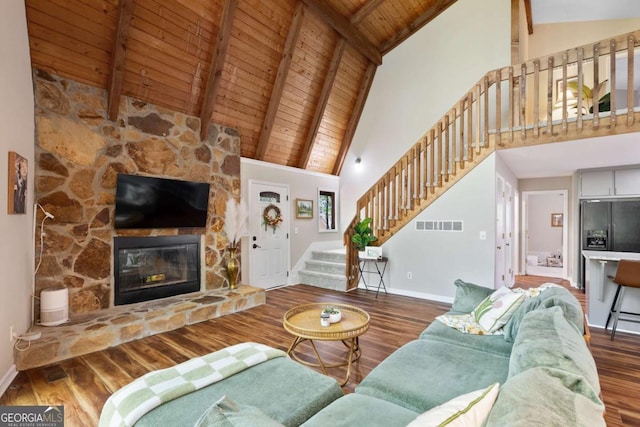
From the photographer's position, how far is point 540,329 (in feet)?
5.07

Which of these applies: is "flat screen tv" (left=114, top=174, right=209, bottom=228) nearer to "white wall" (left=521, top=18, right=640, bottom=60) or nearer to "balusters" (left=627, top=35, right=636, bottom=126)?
"balusters" (left=627, top=35, right=636, bottom=126)

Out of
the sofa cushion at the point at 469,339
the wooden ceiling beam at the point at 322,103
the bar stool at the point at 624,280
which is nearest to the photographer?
the sofa cushion at the point at 469,339

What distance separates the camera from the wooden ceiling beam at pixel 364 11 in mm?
5684

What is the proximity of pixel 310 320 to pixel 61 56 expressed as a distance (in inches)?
162

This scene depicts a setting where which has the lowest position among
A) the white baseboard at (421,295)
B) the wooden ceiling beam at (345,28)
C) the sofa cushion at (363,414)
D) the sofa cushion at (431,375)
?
the white baseboard at (421,295)

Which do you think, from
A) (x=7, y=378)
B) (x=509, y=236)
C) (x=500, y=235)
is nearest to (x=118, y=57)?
(x=7, y=378)

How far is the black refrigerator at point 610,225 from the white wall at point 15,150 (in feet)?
→ 27.7

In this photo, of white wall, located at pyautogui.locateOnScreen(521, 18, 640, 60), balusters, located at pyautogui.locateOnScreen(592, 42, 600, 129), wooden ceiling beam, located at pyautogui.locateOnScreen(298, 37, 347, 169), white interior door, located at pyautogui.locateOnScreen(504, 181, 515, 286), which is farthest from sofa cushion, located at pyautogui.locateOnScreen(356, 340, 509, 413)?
white wall, located at pyautogui.locateOnScreen(521, 18, 640, 60)

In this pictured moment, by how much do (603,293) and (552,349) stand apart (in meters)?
3.86

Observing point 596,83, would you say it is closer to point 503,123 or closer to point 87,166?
point 503,123

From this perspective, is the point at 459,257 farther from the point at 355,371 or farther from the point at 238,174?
the point at 238,174

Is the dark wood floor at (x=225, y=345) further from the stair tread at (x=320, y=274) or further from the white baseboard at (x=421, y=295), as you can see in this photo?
the stair tread at (x=320, y=274)

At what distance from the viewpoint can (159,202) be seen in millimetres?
4449

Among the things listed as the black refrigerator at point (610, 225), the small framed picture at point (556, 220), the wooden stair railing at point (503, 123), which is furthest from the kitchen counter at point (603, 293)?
the small framed picture at point (556, 220)
